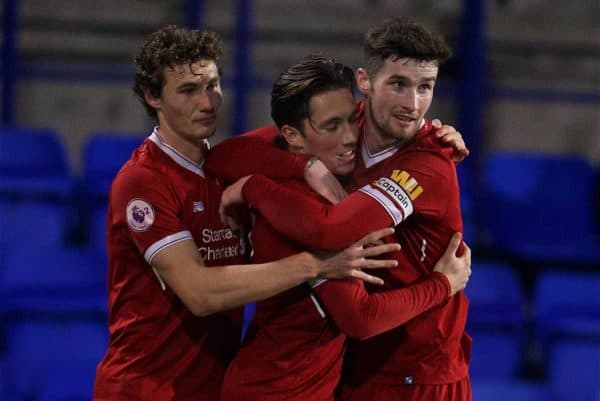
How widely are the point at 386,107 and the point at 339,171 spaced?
229 mm

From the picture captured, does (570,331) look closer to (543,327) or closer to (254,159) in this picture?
(543,327)

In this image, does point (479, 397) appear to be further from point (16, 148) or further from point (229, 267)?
point (16, 148)

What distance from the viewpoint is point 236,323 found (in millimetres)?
3125

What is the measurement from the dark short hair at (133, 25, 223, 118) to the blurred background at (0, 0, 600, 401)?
1.93 m

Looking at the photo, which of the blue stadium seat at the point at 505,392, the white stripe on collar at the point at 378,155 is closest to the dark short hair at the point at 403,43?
the white stripe on collar at the point at 378,155

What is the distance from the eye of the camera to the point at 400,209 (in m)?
2.71

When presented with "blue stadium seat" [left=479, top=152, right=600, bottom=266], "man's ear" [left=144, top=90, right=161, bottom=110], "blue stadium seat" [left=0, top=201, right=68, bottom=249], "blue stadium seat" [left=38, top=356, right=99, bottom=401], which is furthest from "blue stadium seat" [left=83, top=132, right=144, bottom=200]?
"man's ear" [left=144, top=90, right=161, bottom=110]

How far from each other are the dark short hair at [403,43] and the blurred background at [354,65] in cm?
232

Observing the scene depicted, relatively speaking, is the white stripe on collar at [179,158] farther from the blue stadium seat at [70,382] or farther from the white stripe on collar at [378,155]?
the blue stadium seat at [70,382]

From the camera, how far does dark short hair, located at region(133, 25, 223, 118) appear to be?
9.89 feet

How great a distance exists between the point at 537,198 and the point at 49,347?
11.4 feet

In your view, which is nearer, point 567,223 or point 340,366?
point 340,366

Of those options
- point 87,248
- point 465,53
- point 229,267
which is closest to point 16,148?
point 87,248

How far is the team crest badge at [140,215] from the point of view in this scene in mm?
2912
